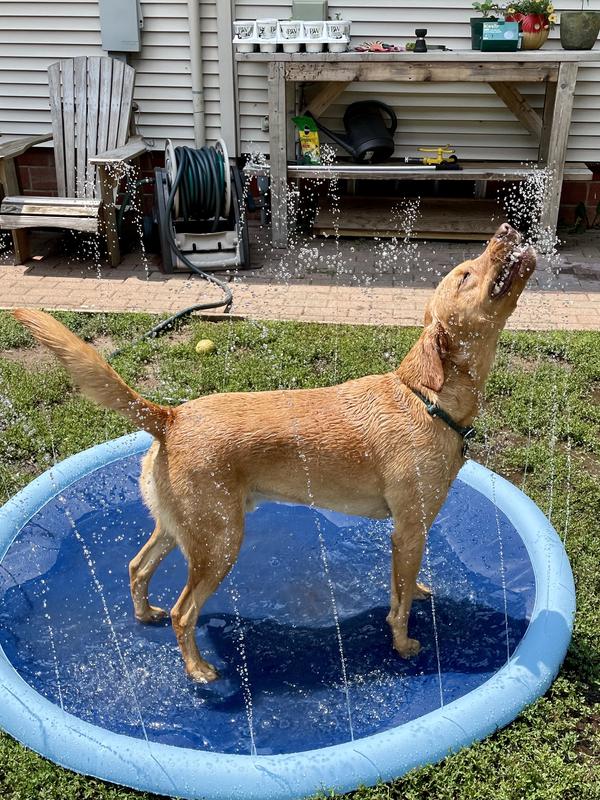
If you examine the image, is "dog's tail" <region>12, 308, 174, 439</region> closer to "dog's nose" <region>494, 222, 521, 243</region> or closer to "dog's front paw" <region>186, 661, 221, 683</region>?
"dog's front paw" <region>186, 661, 221, 683</region>

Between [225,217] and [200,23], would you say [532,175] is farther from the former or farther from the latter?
[200,23]

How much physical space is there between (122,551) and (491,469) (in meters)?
2.40

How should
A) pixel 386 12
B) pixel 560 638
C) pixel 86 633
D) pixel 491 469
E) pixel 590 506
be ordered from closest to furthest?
pixel 560 638, pixel 86 633, pixel 590 506, pixel 491 469, pixel 386 12

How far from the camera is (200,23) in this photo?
381 inches

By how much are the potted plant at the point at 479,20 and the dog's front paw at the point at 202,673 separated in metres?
7.45

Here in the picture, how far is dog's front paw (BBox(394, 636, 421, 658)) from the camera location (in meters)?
4.03

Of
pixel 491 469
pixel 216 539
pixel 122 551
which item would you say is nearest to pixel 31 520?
pixel 122 551

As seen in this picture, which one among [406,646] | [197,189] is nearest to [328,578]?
[406,646]

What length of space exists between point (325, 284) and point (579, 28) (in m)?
3.76

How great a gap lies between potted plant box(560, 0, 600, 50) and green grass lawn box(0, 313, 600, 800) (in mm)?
3676

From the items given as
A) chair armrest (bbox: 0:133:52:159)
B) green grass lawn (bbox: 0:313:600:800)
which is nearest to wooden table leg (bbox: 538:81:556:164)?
green grass lawn (bbox: 0:313:600:800)

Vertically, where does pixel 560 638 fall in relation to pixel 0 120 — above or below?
below

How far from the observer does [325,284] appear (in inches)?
339

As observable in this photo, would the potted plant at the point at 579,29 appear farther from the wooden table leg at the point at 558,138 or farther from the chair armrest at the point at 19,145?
the chair armrest at the point at 19,145
